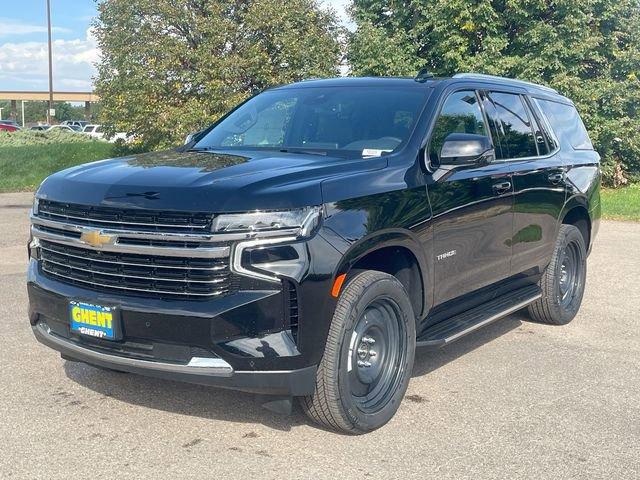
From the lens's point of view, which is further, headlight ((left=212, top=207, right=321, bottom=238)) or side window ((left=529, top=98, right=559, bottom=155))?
side window ((left=529, top=98, right=559, bottom=155))

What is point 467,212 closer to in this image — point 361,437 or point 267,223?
point 361,437

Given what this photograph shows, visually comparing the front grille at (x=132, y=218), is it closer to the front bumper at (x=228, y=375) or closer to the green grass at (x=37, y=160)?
the front bumper at (x=228, y=375)

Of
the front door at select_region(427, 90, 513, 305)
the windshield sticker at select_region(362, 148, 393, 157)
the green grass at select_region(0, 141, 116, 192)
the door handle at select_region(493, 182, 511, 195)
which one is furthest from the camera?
the green grass at select_region(0, 141, 116, 192)

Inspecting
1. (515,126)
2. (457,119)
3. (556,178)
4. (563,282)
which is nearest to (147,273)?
(457,119)

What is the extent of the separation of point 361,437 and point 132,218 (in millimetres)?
1691

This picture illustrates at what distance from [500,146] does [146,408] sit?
3.14 meters

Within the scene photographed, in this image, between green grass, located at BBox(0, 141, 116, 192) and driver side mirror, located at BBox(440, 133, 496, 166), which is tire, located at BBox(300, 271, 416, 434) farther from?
green grass, located at BBox(0, 141, 116, 192)

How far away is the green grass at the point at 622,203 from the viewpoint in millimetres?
15896

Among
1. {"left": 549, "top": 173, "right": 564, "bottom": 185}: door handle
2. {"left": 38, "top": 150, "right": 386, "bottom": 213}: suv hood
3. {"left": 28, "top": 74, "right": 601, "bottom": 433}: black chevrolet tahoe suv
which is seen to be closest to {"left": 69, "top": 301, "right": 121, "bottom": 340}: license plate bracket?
{"left": 28, "top": 74, "right": 601, "bottom": 433}: black chevrolet tahoe suv

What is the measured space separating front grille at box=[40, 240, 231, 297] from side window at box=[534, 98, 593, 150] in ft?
12.8

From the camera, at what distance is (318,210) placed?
3873mm

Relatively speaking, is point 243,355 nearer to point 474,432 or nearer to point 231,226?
point 231,226

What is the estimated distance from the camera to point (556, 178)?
Answer: 6.39 meters

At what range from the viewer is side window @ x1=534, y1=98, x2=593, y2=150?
6.74 metres
